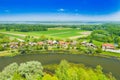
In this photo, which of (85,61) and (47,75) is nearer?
(47,75)

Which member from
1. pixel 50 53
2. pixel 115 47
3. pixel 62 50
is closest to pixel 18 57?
pixel 50 53

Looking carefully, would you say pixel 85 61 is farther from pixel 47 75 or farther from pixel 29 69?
pixel 47 75

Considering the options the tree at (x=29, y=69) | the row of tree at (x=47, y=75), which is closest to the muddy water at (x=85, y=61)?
the row of tree at (x=47, y=75)

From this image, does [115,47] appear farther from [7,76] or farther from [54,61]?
[7,76]

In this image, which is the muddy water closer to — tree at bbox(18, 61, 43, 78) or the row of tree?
the row of tree

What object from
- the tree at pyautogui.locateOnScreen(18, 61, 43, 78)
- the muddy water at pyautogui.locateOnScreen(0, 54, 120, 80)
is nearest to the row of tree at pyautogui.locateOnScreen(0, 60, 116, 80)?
the tree at pyautogui.locateOnScreen(18, 61, 43, 78)

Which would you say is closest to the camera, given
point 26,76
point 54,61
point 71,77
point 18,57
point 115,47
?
point 71,77

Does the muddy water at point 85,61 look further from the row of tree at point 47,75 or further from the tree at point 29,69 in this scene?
the tree at point 29,69

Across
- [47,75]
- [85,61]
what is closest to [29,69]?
[47,75]

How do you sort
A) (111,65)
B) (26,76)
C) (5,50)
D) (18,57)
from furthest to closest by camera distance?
(5,50)
(18,57)
(111,65)
(26,76)

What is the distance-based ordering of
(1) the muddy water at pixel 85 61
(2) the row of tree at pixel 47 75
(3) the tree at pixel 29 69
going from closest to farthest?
(2) the row of tree at pixel 47 75
(3) the tree at pixel 29 69
(1) the muddy water at pixel 85 61

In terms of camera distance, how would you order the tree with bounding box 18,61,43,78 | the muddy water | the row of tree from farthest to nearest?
the muddy water
the tree with bounding box 18,61,43,78
the row of tree
